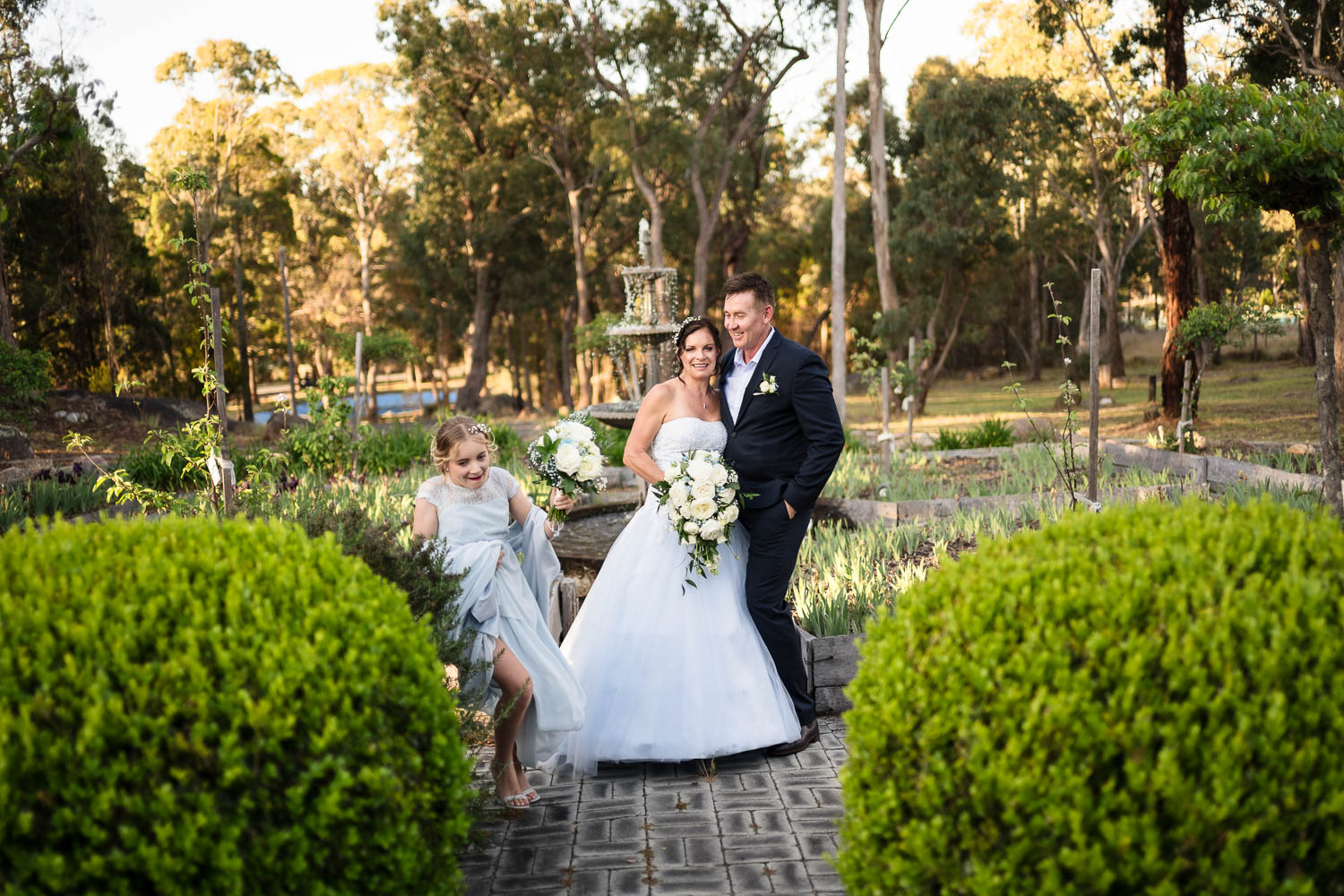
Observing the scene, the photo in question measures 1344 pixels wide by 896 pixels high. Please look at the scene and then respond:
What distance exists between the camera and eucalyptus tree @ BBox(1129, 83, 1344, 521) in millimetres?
5281

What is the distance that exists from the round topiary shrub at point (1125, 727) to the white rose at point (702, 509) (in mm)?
1881

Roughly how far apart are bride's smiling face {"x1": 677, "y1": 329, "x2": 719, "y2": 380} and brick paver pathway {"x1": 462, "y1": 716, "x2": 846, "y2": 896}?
1.83 m

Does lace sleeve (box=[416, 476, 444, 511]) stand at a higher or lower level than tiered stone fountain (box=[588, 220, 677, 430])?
lower

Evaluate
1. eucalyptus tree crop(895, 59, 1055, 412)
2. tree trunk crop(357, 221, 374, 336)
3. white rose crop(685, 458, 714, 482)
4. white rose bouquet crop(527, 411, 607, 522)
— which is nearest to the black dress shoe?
white rose crop(685, 458, 714, 482)

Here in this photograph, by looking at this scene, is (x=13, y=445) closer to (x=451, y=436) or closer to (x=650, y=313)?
(x=650, y=313)

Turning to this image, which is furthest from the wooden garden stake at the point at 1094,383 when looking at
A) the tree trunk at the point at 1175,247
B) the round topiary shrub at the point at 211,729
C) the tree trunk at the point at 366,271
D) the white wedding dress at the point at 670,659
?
the tree trunk at the point at 366,271

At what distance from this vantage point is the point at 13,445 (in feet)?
45.2

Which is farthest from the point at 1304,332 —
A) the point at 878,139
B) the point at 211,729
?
the point at 211,729

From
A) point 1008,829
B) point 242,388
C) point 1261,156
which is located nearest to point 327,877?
Answer: point 1008,829

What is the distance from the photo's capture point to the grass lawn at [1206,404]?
16594 millimetres

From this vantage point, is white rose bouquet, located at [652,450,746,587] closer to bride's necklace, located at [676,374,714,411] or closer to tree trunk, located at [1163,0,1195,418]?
bride's necklace, located at [676,374,714,411]

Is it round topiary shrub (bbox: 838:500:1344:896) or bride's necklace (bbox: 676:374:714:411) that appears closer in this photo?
round topiary shrub (bbox: 838:500:1344:896)

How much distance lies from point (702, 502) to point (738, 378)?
76 centimetres

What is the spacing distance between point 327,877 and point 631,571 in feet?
8.26
